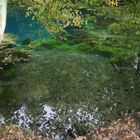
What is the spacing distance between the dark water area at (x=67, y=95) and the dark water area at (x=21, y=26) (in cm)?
2005

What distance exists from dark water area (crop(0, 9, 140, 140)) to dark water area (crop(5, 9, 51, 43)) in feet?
65.8

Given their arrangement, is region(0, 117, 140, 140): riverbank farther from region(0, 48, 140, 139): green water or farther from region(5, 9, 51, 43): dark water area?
region(5, 9, 51, 43): dark water area

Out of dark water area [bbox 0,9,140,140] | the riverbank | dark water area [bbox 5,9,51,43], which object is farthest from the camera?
dark water area [bbox 5,9,51,43]

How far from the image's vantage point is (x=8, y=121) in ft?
68.7

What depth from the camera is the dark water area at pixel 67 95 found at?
20.7 m

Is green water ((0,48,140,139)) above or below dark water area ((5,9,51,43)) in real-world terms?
above

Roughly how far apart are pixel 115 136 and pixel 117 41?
2682 centimetres

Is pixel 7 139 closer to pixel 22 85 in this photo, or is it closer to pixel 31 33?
pixel 22 85

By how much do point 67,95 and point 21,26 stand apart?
4103cm

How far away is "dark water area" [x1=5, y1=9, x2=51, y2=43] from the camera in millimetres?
57375

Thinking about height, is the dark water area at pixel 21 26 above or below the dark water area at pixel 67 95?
below

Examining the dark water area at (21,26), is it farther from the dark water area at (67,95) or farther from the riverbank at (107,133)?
the riverbank at (107,133)

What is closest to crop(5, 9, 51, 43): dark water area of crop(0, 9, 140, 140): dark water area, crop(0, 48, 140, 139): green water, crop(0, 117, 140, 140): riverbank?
crop(0, 9, 140, 140): dark water area

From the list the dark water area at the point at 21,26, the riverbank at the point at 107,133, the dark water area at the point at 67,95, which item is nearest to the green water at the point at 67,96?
the dark water area at the point at 67,95
